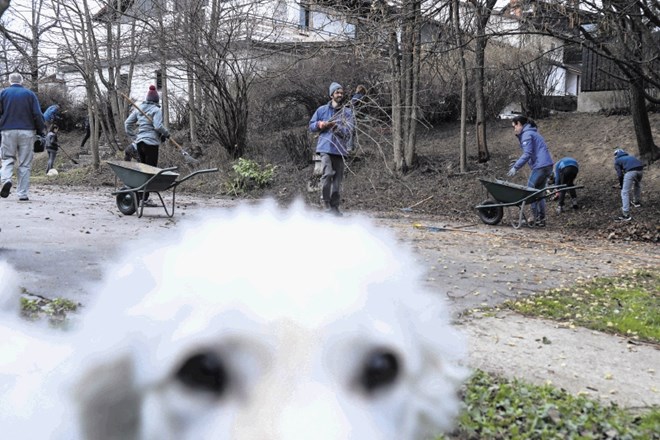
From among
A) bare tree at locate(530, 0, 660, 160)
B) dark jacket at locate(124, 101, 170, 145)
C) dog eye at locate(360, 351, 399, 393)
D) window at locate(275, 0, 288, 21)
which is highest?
window at locate(275, 0, 288, 21)

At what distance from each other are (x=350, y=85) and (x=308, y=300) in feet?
52.6

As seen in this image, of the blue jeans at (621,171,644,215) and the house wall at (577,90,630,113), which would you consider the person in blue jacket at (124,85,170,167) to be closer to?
the blue jeans at (621,171,644,215)

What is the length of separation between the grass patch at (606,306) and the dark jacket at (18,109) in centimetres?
887

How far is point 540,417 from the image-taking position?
222 cm

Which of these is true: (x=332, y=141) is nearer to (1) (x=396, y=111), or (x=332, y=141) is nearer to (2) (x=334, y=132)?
(2) (x=334, y=132)

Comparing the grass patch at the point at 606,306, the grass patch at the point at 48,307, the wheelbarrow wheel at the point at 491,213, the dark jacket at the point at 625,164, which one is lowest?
the wheelbarrow wheel at the point at 491,213

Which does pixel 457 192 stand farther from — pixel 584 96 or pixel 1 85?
pixel 1 85

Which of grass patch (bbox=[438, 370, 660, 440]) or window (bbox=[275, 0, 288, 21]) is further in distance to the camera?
window (bbox=[275, 0, 288, 21])

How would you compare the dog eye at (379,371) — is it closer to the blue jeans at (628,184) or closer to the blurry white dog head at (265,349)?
the blurry white dog head at (265,349)

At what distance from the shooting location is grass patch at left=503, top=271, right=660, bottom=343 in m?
3.68

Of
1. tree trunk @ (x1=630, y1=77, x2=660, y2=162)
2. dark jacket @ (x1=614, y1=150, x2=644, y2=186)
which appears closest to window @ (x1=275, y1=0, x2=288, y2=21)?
tree trunk @ (x1=630, y1=77, x2=660, y2=162)

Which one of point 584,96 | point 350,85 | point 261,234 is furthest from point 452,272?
point 584,96

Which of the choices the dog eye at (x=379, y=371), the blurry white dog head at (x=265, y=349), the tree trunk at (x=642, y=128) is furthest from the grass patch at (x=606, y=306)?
the tree trunk at (x=642, y=128)

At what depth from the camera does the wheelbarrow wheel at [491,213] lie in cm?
1066
